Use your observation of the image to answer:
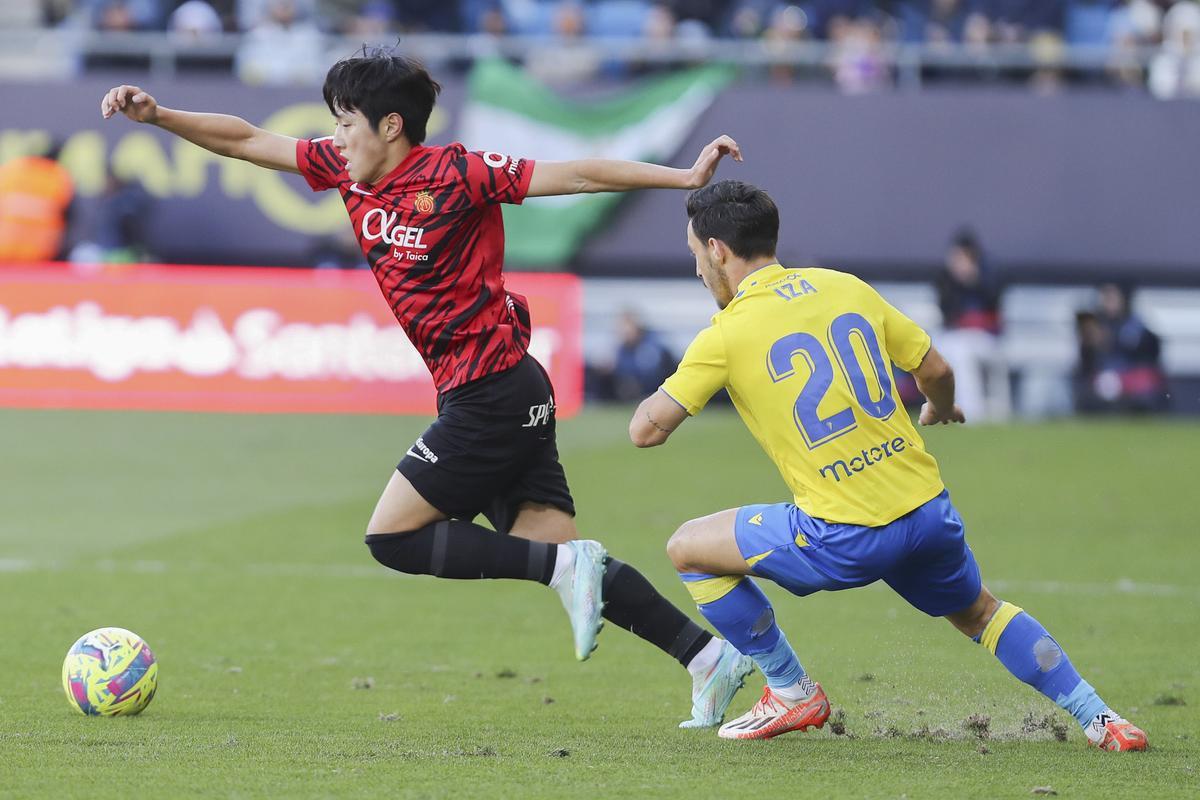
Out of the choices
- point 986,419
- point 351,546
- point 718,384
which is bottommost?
point 986,419

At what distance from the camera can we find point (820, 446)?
523 cm

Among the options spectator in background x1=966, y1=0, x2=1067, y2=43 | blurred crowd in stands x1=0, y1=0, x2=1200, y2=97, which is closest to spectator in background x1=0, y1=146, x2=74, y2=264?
blurred crowd in stands x1=0, y1=0, x2=1200, y2=97

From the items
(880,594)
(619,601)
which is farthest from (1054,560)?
(619,601)

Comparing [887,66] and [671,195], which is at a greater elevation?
[887,66]

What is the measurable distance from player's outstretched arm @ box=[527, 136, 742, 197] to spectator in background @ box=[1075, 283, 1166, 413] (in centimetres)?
1417

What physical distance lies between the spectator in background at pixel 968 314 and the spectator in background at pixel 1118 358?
3.69 ft

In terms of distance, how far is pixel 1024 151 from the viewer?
1972 centimetres

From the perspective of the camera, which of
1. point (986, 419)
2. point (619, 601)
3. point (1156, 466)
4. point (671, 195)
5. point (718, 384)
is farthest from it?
point (671, 195)

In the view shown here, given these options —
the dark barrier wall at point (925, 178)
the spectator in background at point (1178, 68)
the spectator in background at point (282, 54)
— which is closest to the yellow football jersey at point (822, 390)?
the dark barrier wall at point (925, 178)

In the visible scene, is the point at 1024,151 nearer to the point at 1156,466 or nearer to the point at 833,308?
the point at 1156,466

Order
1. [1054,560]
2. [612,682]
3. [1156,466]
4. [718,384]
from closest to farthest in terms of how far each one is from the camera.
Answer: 1. [718,384]
2. [612,682]
3. [1054,560]
4. [1156,466]

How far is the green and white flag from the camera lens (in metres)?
20.3

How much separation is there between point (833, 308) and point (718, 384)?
16.5 inches

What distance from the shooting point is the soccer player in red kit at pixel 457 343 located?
5.65 m
